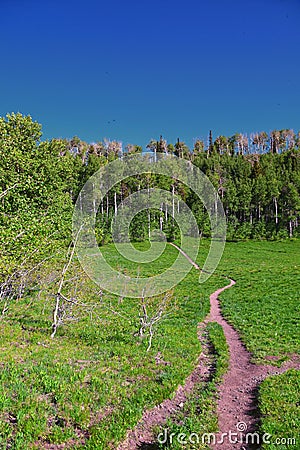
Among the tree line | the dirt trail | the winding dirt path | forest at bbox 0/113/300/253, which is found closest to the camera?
the dirt trail

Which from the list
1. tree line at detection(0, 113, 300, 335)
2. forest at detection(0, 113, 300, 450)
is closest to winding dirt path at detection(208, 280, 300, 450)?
forest at detection(0, 113, 300, 450)

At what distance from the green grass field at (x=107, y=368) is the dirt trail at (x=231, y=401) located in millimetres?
260

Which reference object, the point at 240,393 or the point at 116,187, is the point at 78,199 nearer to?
the point at 116,187

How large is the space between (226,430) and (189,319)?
12.2 metres

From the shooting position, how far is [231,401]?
33.6 feet

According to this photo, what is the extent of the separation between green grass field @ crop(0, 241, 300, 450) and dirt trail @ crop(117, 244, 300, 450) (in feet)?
0.85

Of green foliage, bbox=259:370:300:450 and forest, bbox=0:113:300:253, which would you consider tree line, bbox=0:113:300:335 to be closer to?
forest, bbox=0:113:300:253

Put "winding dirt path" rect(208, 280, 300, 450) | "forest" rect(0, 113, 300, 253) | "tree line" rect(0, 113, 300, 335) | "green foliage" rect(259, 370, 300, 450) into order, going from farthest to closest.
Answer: "forest" rect(0, 113, 300, 253) → "tree line" rect(0, 113, 300, 335) → "winding dirt path" rect(208, 280, 300, 450) → "green foliage" rect(259, 370, 300, 450)

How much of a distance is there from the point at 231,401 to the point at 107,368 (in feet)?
13.8

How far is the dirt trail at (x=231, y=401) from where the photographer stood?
822 centimetres

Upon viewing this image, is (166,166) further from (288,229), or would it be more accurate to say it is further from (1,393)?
(1,393)

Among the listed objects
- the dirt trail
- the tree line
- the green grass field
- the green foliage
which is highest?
the tree line

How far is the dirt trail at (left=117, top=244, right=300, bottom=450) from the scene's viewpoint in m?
8.22

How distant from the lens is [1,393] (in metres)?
8.89
